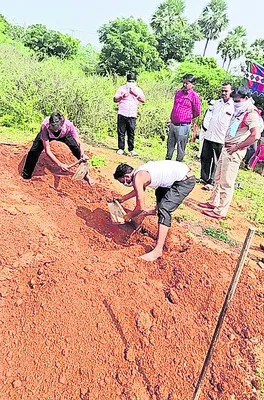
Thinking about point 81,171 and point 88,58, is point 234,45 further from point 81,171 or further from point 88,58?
point 81,171

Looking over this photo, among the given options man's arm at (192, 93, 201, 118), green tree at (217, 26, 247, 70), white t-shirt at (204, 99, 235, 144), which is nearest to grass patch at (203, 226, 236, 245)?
white t-shirt at (204, 99, 235, 144)

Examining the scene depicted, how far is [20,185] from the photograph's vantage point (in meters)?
5.30

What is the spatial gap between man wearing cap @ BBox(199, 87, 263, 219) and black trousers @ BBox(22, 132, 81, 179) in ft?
7.17

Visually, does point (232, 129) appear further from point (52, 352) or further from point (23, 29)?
point (23, 29)

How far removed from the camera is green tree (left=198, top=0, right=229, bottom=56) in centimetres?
4702

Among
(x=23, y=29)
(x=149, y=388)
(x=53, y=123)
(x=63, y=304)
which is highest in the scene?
(x=23, y=29)

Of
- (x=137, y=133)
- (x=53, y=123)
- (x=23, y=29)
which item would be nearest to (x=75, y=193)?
(x=53, y=123)

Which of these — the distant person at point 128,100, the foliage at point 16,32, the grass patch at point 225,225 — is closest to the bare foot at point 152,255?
the grass patch at point 225,225

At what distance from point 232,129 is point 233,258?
5.81ft

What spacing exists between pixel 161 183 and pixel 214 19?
168 feet

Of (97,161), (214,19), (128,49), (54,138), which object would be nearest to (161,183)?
(54,138)

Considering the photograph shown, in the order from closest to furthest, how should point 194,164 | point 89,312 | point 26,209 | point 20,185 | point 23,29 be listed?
point 89,312 → point 26,209 → point 20,185 → point 194,164 → point 23,29

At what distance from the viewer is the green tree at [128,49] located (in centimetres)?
1880

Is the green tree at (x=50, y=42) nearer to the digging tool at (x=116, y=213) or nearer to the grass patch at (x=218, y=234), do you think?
the grass patch at (x=218, y=234)
